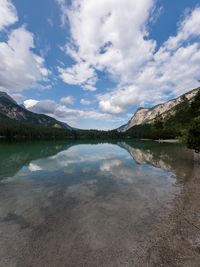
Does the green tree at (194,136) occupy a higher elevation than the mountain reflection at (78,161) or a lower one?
higher

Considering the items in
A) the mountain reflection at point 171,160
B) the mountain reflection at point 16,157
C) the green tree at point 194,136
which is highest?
the green tree at point 194,136

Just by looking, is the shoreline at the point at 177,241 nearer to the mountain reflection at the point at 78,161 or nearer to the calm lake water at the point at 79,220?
the calm lake water at the point at 79,220

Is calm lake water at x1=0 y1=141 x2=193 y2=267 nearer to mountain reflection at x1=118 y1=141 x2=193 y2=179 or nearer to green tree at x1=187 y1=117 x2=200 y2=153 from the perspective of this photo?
mountain reflection at x1=118 y1=141 x2=193 y2=179

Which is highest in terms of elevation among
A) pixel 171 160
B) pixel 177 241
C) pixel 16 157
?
pixel 171 160

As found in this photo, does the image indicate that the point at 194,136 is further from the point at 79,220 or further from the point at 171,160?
the point at 79,220

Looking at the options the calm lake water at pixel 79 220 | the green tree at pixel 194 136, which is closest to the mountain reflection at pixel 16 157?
the calm lake water at pixel 79 220

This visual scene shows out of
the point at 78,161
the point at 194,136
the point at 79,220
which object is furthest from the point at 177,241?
the point at 78,161

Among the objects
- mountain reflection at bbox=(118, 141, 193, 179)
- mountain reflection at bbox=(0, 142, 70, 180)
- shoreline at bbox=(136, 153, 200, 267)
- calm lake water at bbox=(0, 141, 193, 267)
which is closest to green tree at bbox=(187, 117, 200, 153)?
mountain reflection at bbox=(118, 141, 193, 179)

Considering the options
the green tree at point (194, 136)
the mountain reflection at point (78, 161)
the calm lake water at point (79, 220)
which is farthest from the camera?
the green tree at point (194, 136)

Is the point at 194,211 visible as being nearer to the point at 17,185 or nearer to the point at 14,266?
the point at 14,266

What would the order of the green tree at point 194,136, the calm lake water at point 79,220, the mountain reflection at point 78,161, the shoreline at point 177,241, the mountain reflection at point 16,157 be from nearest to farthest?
1. the shoreline at point 177,241
2. the calm lake water at point 79,220
3. the mountain reflection at point 16,157
4. the mountain reflection at point 78,161
5. the green tree at point 194,136

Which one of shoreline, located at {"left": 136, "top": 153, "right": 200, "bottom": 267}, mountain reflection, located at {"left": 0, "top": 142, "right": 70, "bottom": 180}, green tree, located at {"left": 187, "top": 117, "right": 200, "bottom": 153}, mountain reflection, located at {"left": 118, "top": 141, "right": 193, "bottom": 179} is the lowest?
mountain reflection, located at {"left": 0, "top": 142, "right": 70, "bottom": 180}

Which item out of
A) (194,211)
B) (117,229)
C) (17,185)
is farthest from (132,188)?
(17,185)

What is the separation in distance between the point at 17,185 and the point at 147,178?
1689cm
